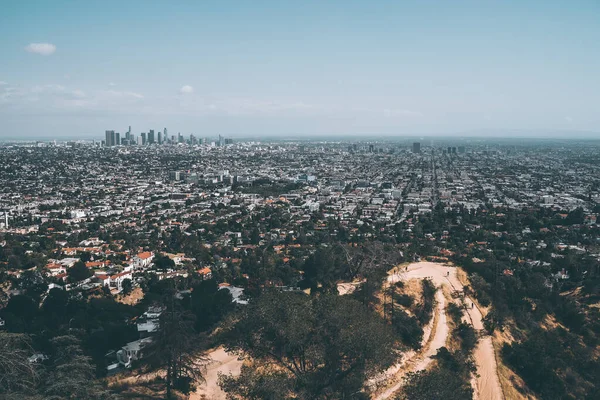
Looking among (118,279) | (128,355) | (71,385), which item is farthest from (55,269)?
(71,385)

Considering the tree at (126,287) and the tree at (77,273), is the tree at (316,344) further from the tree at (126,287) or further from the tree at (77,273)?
the tree at (77,273)

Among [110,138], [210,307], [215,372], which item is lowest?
[215,372]

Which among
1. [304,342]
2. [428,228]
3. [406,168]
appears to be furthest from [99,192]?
[406,168]

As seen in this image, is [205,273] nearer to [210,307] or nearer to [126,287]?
[126,287]

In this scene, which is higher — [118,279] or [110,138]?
[110,138]

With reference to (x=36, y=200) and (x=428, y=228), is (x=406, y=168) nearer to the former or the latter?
(x=428, y=228)
